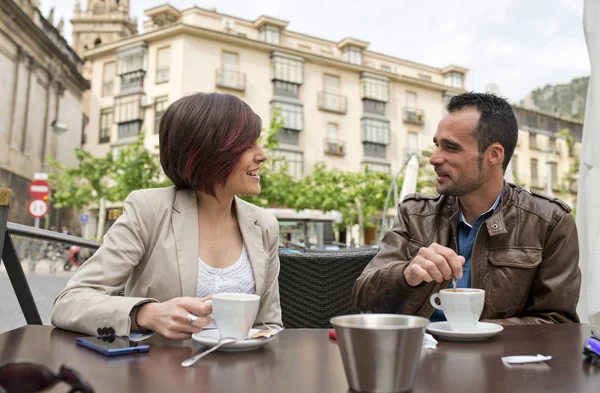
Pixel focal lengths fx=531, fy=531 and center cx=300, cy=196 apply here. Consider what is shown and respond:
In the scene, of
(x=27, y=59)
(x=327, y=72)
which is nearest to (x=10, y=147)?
(x=27, y=59)

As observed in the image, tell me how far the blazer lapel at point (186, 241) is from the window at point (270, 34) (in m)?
31.3

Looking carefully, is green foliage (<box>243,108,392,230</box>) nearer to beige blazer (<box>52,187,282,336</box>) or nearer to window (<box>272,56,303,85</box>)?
window (<box>272,56,303,85</box>)

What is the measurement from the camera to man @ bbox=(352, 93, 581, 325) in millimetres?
1866

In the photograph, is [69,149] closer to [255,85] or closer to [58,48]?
[58,48]

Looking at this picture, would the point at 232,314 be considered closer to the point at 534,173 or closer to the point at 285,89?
the point at 285,89

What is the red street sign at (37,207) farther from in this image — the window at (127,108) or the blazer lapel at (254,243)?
the window at (127,108)

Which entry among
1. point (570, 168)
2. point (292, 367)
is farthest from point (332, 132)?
point (292, 367)

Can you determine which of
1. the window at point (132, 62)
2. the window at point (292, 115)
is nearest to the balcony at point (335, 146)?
the window at point (292, 115)

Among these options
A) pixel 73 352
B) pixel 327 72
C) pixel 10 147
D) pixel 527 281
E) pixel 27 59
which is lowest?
pixel 73 352

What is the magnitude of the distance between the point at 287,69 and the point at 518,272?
29.7 meters

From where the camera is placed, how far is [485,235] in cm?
197

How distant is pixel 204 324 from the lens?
1.24 metres

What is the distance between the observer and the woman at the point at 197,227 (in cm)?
161

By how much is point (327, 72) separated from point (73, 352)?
32.3m
